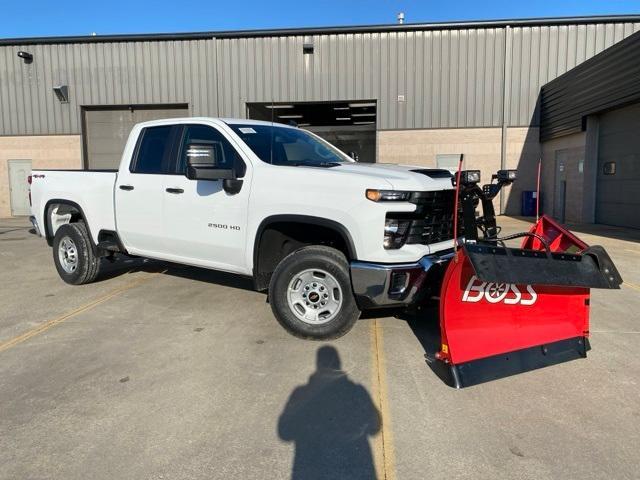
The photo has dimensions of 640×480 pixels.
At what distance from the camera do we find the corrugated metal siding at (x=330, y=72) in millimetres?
18219

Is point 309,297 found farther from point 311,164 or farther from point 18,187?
point 18,187

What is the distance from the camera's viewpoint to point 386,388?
12.4 feet

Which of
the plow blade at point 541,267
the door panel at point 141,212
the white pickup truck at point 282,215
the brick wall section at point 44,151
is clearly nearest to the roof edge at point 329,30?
the brick wall section at point 44,151

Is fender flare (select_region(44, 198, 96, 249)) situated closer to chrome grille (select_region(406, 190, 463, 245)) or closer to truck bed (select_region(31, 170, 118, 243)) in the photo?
truck bed (select_region(31, 170, 118, 243))

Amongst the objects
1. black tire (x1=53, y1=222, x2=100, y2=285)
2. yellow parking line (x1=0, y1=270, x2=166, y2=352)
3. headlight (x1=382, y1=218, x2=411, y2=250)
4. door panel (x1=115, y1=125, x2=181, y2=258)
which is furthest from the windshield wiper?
black tire (x1=53, y1=222, x2=100, y2=285)

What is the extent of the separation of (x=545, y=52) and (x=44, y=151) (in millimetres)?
19551

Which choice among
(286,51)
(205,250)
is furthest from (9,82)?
(205,250)

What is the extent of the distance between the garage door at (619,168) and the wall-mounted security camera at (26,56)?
2056 cm

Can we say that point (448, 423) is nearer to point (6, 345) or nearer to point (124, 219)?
point (6, 345)

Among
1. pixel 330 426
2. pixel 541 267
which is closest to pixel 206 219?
pixel 330 426

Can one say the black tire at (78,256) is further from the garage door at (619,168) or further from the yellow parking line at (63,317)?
the garage door at (619,168)

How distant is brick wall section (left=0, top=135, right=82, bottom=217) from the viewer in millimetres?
20547

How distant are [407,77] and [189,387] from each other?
56.0 ft

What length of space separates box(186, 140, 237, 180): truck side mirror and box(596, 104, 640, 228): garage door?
12.4 metres
